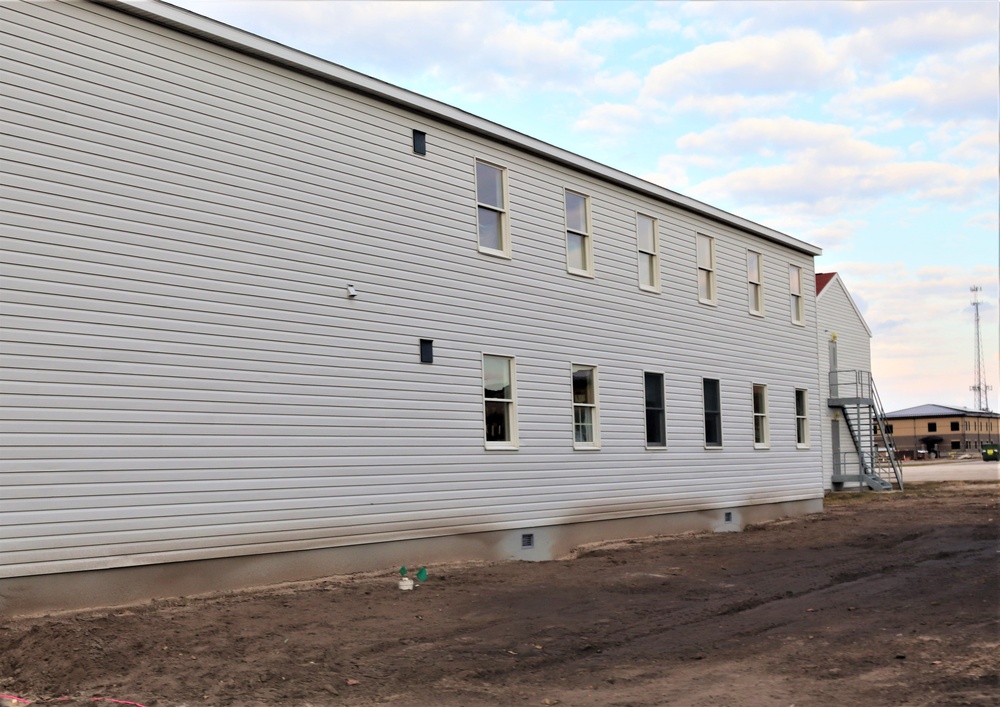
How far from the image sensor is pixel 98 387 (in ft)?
36.3

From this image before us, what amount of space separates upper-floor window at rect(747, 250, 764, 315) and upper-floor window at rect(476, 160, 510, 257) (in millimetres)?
9707

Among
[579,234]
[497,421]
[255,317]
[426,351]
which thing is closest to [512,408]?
[497,421]

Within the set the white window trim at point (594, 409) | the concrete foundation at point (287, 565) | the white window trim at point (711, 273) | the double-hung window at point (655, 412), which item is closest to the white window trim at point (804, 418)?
the white window trim at point (711, 273)

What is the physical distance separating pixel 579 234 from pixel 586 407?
3.31m

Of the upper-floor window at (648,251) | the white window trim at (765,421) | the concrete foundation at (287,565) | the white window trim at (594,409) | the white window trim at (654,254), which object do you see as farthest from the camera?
the white window trim at (765,421)

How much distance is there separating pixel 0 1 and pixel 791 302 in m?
20.9

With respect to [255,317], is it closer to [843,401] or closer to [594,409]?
[594,409]

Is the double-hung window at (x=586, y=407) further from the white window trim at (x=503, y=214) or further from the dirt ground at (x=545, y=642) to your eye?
the dirt ground at (x=545, y=642)

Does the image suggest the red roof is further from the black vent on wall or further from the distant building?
the distant building

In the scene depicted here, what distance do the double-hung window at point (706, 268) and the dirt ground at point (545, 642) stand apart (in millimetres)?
8849

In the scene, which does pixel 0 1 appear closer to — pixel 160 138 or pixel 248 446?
pixel 160 138

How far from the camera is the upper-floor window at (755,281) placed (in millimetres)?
24750

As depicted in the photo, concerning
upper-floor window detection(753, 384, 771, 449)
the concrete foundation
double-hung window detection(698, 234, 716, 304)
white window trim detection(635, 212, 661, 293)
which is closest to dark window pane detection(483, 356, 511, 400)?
the concrete foundation

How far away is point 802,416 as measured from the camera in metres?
26.6
